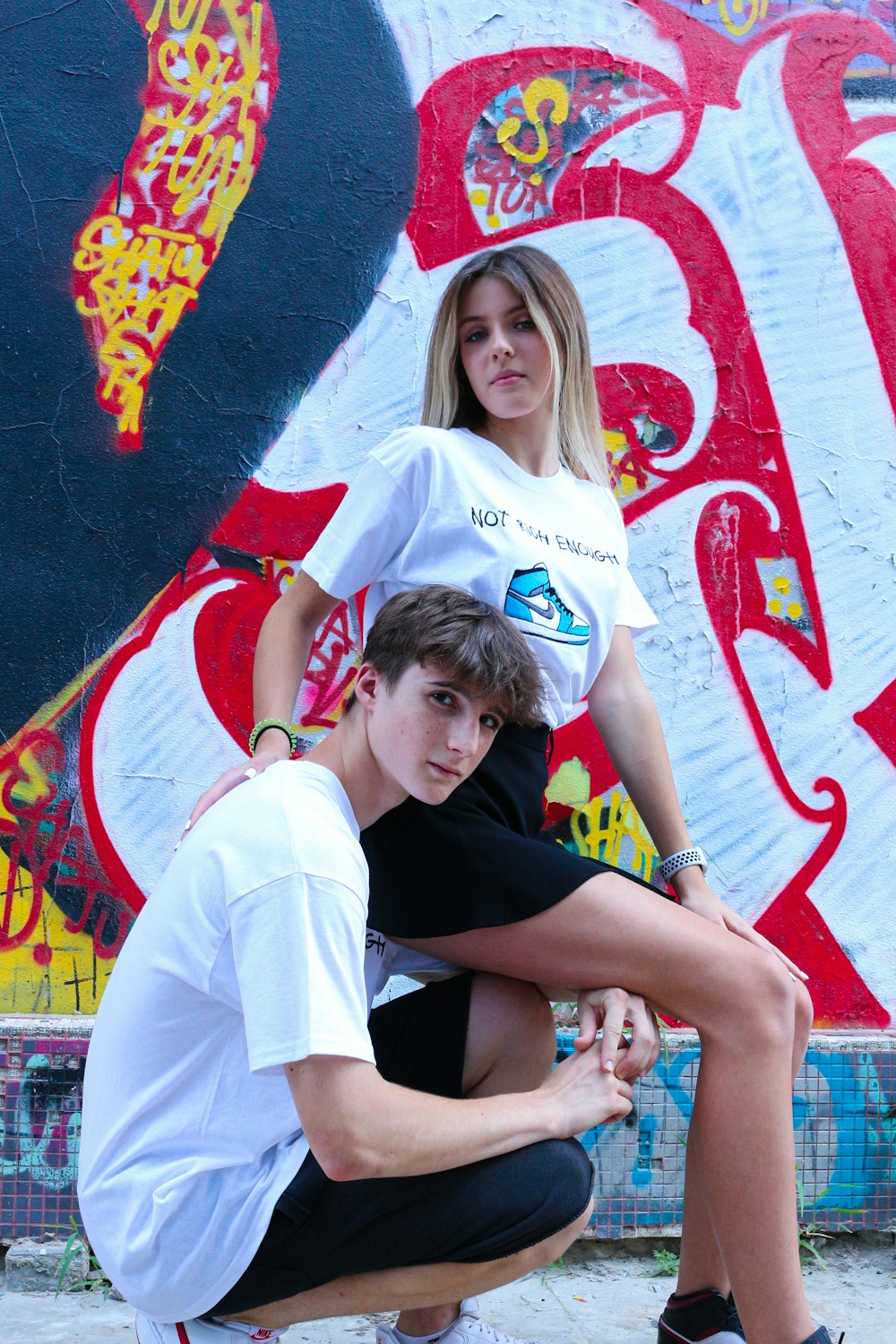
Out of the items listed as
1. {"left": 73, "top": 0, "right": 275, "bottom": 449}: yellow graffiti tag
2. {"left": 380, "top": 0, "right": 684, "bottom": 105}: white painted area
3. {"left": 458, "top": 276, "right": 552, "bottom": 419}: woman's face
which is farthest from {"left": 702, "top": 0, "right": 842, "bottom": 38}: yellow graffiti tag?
{"left": 458, "top": 276, "right": 552, "bottom": 419}: woman's face

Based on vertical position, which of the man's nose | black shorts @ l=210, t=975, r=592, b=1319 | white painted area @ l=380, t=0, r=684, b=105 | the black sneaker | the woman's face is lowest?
the black sneaker

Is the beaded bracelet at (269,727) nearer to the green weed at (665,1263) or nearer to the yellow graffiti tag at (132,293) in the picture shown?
the yellow graffiti tag at (132,293)

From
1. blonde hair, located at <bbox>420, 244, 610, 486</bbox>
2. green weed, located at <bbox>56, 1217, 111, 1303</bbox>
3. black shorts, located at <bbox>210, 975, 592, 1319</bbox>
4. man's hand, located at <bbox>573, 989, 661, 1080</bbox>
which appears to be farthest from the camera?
green weed, located at <bbox>56, 1217, 111, 1303</bbox>

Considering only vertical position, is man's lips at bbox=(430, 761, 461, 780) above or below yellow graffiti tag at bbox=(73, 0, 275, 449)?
below

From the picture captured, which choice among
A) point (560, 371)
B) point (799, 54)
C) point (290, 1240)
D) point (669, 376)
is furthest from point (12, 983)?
point (799, 54)

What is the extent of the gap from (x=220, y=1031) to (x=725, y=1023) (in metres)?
0.74

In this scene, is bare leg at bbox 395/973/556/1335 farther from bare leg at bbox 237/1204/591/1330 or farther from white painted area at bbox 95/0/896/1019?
white painted area at bbox 95/0/896/1019

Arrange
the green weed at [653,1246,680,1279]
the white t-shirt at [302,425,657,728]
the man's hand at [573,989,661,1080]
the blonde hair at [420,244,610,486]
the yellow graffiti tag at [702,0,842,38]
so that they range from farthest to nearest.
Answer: the yellow graffiti tag at [702,0,842,38] → the green weed at [653,1246,680,1279] → the blonde hair at [420,244,610,486] → the white t-shirt at [302,425,657,728] → the man's hand at [573,989,661,1080]

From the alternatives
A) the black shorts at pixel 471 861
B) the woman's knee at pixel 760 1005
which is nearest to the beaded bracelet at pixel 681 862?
the black shorts at pixel 471 861

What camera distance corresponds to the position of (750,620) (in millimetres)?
2859

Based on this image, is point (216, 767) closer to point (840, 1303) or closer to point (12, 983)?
point (12, 983)

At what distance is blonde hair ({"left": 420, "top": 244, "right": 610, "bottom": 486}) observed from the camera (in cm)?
199

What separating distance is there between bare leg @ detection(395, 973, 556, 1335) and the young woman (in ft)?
0.26

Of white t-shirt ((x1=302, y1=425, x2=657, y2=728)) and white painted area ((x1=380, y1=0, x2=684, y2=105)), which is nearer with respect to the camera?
white t-shirt ((x1=302, y1=425, x2=657, y2=728))
